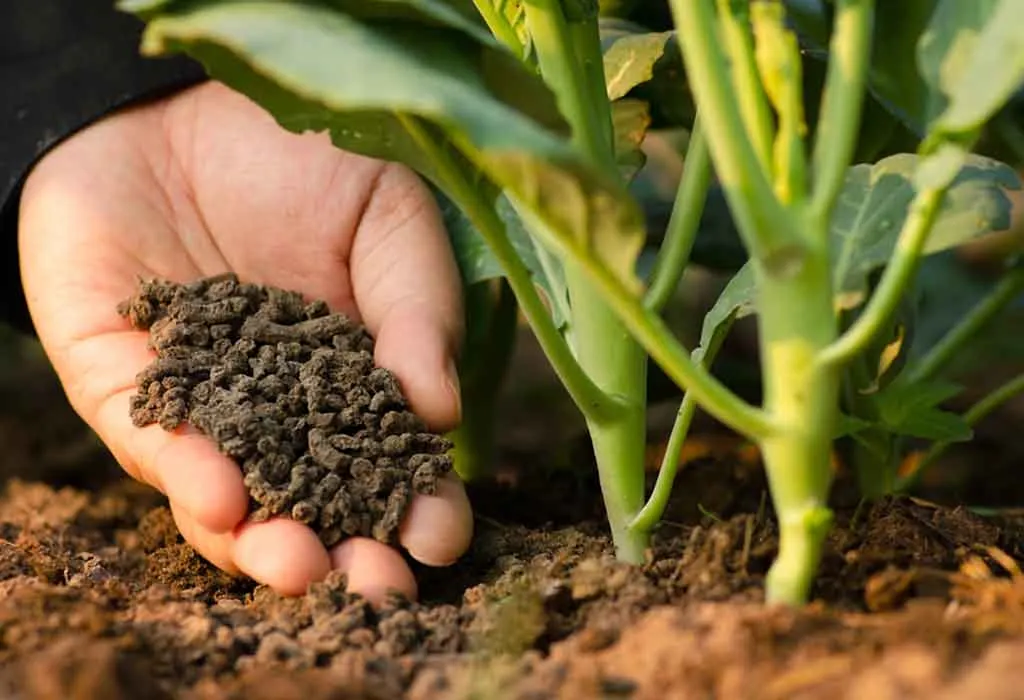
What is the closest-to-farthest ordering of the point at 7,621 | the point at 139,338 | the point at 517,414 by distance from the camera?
the point at 7,621
the point at 139,338
the point at 517,414

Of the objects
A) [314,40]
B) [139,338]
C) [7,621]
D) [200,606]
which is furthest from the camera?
[139,338]

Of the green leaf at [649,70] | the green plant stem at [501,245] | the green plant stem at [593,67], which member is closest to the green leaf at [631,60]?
the green leaf at [649,70]

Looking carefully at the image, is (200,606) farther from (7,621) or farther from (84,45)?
(84,45)

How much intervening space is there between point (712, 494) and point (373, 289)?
479mm

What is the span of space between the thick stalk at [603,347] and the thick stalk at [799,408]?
269 millimetres

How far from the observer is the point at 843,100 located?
3.18 ft

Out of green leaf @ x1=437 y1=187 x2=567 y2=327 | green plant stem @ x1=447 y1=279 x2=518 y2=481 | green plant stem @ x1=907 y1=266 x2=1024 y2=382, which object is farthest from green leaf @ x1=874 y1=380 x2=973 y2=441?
green plant stem @ x1=447 y1=279 x2=518 y2=481

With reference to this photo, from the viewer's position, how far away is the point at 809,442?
0.97m

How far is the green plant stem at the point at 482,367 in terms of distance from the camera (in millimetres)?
1849

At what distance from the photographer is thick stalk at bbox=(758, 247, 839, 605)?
0.96 metres

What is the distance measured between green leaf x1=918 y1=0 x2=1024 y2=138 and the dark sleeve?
108 cm

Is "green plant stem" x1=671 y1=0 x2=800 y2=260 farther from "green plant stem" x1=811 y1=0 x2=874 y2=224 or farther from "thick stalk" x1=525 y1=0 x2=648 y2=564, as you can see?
"thick stalk" x1=525 y1=0 x2=648 y2=564

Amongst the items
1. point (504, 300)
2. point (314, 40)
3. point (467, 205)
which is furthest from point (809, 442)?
point (504, 300)

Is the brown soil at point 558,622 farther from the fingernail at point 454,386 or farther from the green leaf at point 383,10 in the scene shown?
the green leaf at point 383,10
